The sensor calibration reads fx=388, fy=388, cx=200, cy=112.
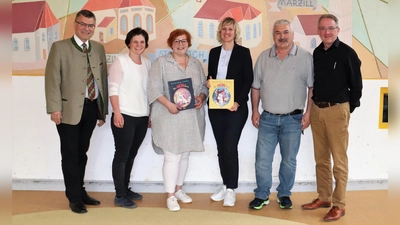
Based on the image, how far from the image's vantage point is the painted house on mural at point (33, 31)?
404 cm

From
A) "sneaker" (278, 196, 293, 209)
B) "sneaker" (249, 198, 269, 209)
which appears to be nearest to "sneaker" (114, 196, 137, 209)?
"sneaker" (249, 198, 269, 209)

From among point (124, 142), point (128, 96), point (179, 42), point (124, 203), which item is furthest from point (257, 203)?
point (179, 42)

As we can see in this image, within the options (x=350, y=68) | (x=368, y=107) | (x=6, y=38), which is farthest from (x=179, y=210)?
(x=6, y=38)

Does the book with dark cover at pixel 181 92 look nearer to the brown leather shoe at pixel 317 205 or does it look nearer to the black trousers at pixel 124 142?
the black trousers at pixel 124 142

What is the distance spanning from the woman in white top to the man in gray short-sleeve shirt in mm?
1061

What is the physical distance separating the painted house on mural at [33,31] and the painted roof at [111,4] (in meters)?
0.39

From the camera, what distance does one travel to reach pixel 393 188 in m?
0.93

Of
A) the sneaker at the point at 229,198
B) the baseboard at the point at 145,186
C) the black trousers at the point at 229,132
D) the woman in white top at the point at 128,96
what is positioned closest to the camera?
the woman in white top at the point at 128,96

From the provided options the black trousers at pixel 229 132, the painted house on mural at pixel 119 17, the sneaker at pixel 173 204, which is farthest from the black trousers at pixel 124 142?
the painted house on mural at pixel 119 17

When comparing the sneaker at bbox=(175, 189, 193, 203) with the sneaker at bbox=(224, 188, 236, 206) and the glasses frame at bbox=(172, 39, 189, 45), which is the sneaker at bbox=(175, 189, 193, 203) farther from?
the glasses frame at bbox=(172, 39, 189, 45)

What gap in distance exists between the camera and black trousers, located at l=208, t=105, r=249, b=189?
3572 mm

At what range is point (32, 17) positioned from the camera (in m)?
4.05

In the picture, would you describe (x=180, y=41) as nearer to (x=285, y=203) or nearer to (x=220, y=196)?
(x=220, y=196)

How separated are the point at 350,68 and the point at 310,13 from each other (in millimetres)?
1149
